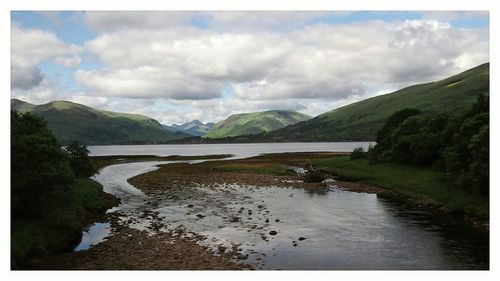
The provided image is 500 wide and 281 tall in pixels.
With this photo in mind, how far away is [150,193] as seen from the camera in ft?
214

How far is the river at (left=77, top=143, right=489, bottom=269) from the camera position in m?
29.8

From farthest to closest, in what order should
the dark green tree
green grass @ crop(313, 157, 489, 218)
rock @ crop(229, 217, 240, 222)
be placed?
the dark green tree, green grass @ crop(313, 157, 489, 218), rock @ crop(229, 217, 240, 222)

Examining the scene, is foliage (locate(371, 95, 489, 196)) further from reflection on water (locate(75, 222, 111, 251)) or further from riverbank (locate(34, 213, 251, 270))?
reflection on water (locate(75, 222, 111, 251))

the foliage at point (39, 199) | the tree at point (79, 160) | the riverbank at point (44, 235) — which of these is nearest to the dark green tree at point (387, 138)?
the tree at point (79, 160)

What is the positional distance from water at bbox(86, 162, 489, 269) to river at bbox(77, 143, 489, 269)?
70mm

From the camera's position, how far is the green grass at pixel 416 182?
4538cm

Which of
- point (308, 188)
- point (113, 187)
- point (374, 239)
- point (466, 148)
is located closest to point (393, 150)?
point (308, 188)

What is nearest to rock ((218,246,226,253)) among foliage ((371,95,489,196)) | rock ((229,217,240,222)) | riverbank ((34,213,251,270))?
riverbank ((34,213,251,270))

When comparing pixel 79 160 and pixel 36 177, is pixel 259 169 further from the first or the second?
pixel 36 177

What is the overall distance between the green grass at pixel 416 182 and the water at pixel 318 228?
4.32m

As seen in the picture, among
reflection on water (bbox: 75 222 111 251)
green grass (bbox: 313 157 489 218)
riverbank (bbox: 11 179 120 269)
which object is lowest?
reflection on water (bbox: 75 222 111 251)

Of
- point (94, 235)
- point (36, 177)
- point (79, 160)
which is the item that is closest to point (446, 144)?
point (94, 235)

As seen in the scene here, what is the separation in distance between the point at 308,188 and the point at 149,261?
42.6 metres

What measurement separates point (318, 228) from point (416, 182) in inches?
1155
